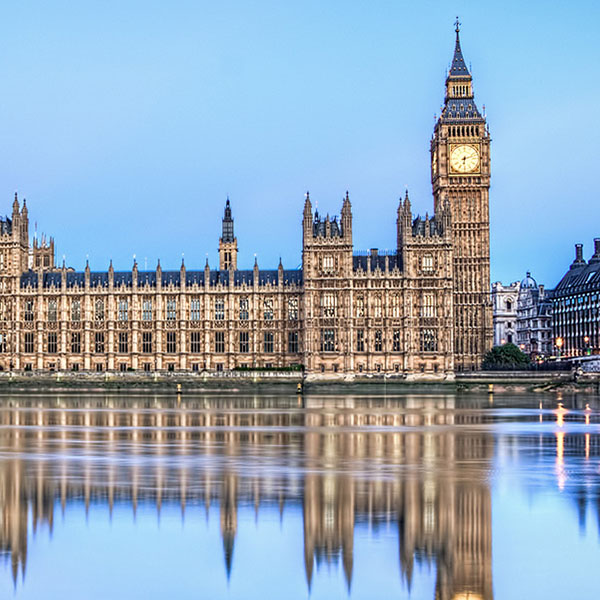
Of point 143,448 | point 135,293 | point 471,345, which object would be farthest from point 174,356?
point 143,448

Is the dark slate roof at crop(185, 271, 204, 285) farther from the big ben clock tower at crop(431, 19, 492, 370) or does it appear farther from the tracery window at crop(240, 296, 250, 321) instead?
the big ben clock tower at crop(431, 19, 492, 370)

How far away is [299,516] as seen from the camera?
26641 mm

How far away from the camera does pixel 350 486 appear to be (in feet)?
104

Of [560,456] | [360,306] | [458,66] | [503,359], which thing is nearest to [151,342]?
[360,306]

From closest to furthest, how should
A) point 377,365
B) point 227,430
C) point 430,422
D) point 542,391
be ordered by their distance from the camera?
point 227,430 → point 430,422 → point 542,391 → point 377,365

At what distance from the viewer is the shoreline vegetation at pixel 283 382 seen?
118 meters

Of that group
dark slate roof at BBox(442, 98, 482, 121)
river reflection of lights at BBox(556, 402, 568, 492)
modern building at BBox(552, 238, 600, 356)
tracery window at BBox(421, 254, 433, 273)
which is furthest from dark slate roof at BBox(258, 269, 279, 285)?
river reflection of lights at BBox(556, 402, 568, 492)

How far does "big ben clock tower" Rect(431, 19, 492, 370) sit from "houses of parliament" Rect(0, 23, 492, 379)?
0.18m

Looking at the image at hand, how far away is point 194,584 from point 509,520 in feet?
31.0

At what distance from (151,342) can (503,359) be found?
44866 millimetres

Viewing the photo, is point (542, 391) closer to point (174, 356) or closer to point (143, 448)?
point (174, 356)

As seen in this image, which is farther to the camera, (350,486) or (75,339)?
(75,339)

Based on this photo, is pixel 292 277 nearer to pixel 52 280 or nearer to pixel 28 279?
pixel 52 280

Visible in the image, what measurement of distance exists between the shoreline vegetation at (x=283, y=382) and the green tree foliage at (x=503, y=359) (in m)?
9.35
